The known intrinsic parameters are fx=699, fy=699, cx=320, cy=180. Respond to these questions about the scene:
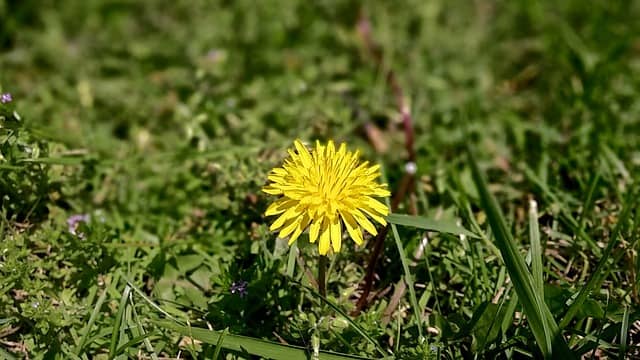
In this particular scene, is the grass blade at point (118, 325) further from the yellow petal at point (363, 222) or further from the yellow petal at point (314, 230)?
the yellow petal at point (363, 222)

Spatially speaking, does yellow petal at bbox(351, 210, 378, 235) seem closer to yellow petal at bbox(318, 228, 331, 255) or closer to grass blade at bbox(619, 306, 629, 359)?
yellow petal at bbox(318, 228, 331, 255)

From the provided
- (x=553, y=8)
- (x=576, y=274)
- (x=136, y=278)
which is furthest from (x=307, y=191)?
(x=553, y=8)

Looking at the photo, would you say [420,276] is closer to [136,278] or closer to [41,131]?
[136,278]

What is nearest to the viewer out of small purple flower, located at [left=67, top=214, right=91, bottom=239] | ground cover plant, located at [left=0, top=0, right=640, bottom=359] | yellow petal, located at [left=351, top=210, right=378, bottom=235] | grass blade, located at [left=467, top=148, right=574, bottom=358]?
grass blade, located at [left=467, top=148, right=574, bottom=358]

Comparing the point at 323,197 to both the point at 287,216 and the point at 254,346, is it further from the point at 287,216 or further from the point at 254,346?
the point at 254,346

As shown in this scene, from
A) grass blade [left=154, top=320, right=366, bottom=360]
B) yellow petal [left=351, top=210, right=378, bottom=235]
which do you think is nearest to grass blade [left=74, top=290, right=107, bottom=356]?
grass blade [left=154, top=320, right=366, bottom=360]

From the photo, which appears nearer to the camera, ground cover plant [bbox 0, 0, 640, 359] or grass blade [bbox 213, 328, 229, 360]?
grass blade [bbox 213, 328, 229, 360]

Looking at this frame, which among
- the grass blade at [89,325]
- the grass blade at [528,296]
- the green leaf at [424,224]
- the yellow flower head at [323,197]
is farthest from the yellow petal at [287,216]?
the grass blade at [89,325]

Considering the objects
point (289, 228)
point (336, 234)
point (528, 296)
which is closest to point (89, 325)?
point (289, 228)
